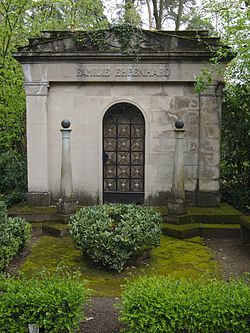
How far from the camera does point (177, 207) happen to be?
25.8 feet

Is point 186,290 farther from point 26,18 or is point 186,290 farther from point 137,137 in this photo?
point 26,18

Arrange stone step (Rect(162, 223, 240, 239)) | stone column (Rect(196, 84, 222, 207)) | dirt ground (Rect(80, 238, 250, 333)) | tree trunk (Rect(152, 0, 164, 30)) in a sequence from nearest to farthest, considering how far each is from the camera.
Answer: dirt ground (Rect(80, 238, 250, 333)) < stone step (Rect(162, 223, 240, 239)) < stone column (Rect(196, 84, 222, 207)) < tree trunk (Rect(152, 0, 164, 30))

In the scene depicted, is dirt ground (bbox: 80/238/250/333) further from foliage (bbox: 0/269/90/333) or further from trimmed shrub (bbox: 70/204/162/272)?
trimmed shrub (bbox: 70/204/162/272)

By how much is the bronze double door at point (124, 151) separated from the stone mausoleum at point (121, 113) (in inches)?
1.0

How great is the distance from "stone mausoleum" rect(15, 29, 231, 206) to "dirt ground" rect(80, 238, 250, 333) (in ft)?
6.07

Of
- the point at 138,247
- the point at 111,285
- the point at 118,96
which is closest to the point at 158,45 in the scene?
the point at 118,96

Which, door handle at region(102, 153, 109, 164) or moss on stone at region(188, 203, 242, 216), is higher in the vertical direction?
door handle at region(102, 153, 109, 164)

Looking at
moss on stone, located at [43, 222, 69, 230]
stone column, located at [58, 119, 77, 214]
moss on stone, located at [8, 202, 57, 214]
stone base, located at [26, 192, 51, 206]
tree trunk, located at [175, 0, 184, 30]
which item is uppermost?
tree trunk, located at [175, 0, 184, 30]

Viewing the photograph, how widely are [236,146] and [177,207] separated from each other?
11.1ft

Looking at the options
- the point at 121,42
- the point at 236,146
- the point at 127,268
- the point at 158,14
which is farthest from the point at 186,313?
the point at 158,14

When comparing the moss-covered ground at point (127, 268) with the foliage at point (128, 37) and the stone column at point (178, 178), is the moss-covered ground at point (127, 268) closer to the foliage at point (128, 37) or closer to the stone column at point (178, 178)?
the stone column at point (178, 178)

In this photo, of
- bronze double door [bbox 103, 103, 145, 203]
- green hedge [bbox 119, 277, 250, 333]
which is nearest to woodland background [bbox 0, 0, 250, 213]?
bronze double door [bbox 103, 103, 145, 203]

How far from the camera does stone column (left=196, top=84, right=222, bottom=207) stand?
906 cm

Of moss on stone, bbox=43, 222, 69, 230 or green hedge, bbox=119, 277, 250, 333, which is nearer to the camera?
green hedge, bbox=119, 277, 250, 333
